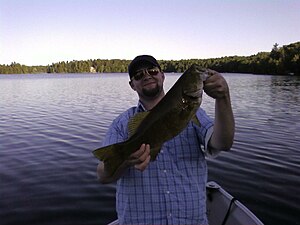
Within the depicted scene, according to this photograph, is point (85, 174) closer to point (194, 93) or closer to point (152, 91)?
point (152, 91)

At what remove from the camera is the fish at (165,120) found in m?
2.61

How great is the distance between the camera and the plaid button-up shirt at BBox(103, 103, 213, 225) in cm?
305

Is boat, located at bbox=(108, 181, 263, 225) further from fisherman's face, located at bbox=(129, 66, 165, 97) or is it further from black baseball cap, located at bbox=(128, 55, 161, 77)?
black baseball cap, located at bbox=(128, 55, 161, 77)

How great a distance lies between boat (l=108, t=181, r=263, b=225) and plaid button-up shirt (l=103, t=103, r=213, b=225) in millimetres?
1708

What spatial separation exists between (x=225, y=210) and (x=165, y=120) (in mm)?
3045

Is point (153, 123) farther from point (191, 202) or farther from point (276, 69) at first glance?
point (276, 69)

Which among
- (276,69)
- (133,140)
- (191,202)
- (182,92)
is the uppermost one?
(182,92)

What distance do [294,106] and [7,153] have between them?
877 inches

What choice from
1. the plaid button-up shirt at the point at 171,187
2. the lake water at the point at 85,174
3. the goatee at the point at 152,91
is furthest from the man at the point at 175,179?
the lake water at the point at 85,174

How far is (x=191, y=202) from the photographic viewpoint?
307cm

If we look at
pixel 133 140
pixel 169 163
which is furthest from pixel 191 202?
pixel 133 140

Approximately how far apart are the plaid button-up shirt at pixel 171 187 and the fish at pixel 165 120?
34 centimetres

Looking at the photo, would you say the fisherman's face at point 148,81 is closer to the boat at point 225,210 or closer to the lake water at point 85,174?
the boat at point 225,210

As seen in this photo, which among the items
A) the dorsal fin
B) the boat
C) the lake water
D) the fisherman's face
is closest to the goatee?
the fisherman's face
